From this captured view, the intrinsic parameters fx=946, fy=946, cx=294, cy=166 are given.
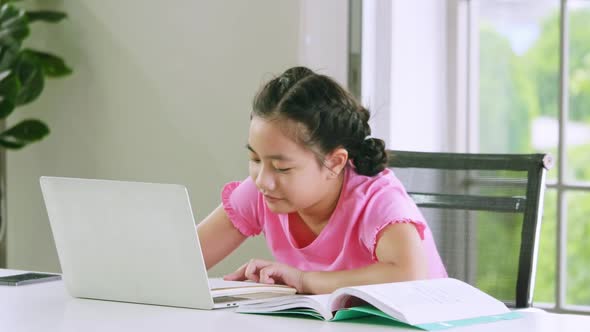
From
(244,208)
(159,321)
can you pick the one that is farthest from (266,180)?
(159,321)

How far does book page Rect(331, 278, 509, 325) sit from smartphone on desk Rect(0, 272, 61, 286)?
2.09 ft

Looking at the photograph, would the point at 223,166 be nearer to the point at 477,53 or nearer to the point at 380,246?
the point at 477,53

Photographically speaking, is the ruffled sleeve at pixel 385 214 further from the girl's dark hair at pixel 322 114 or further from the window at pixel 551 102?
the window at pixel 551 102

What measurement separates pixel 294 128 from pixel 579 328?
664 millimetres

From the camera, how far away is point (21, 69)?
3.19 metres

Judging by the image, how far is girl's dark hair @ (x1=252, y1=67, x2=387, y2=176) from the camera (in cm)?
174

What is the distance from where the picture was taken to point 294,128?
1719 mm

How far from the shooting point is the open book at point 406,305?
1.24 m

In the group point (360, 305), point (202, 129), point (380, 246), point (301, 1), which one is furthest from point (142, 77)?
point (360, 305)

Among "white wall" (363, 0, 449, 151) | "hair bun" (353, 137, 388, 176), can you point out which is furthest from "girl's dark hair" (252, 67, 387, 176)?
"white wall" (363, 0, 449, 151)

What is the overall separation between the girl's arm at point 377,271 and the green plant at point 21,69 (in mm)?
1766

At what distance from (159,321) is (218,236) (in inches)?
26.2

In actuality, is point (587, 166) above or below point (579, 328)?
above

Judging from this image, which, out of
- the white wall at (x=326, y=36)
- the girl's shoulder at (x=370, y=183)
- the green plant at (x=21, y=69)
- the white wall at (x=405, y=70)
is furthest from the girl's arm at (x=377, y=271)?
the green plant at (x=21, y=69)
